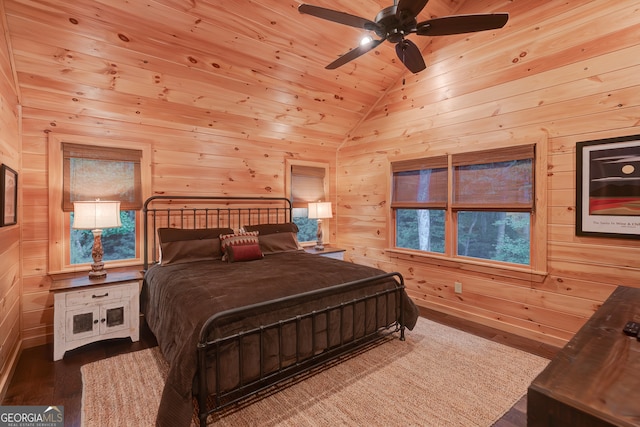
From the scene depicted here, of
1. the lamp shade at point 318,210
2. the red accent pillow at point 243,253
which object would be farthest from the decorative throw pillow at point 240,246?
the lamp shade at point 318,210

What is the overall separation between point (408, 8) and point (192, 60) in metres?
2.17

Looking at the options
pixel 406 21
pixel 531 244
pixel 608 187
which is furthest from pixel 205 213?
pixel 608 187

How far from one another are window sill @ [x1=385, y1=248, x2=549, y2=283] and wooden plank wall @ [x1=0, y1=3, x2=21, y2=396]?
3.87m

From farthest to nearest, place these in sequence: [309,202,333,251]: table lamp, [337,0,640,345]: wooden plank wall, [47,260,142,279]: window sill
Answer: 1. [309,202,333,251]: table lamp
2. [47,260,142,279]: window sill
3. [337,0,640,345]: wooden plank wall

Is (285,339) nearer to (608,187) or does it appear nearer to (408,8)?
(408,8)

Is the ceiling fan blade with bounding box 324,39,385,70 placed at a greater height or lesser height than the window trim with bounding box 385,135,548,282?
greater

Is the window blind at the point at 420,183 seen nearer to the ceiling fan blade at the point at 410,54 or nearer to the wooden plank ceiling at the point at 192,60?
the wooden plank ceiling at the point at 192,60

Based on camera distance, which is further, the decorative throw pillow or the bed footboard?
the decorative throw pillow

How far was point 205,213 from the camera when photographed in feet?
13.0

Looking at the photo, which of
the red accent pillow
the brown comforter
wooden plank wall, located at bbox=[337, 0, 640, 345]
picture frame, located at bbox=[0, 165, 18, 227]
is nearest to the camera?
the brown comforter

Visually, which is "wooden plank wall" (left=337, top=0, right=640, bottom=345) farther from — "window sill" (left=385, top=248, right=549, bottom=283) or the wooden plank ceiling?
the wooden plank ceiling

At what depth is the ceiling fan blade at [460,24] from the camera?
74.8 inches

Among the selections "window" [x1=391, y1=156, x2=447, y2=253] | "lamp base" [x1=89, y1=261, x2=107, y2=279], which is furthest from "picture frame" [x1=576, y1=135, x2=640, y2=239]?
"lamp base" [x1=89, y1=261, x2=107, y2=279]

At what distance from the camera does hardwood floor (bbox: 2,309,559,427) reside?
200 centimetres
